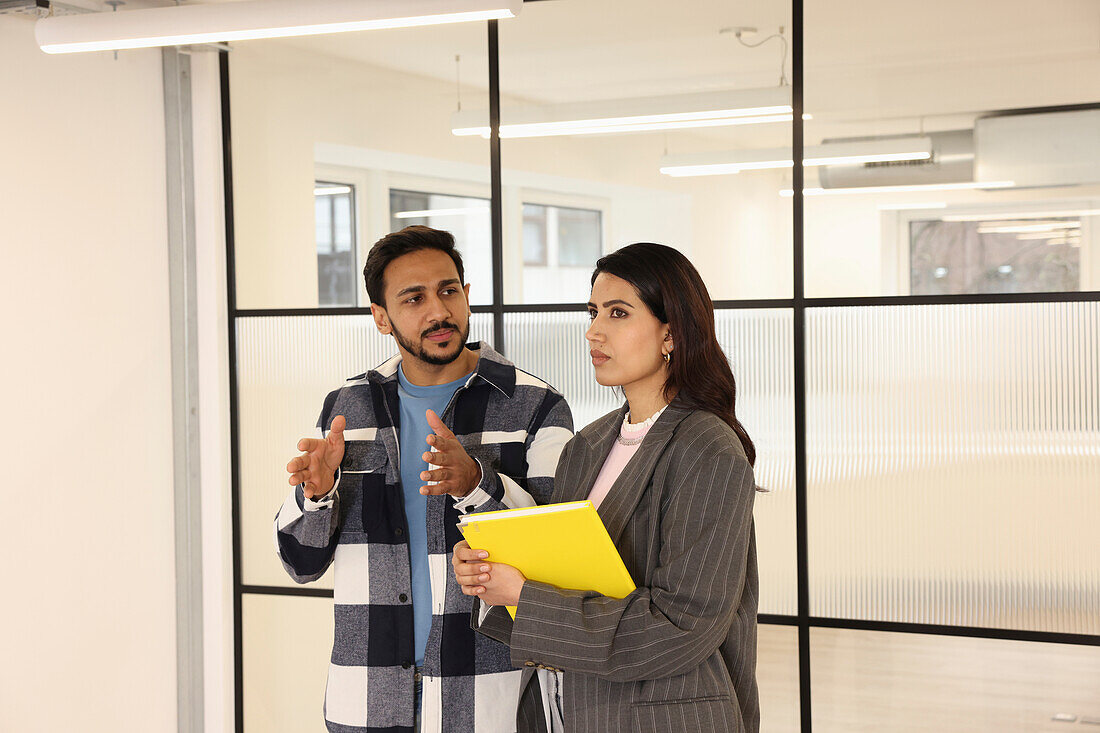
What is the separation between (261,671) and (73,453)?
1035mm

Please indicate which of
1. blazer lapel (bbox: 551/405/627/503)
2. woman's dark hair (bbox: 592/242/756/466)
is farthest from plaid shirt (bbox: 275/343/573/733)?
woman's dark hair (bbox: 592/242/756/466)

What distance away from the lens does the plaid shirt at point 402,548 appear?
2.09m

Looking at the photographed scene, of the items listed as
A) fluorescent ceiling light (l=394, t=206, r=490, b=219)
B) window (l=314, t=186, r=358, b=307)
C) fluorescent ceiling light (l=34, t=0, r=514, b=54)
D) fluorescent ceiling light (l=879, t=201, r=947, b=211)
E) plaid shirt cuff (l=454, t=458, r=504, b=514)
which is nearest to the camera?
plaid shirt cuff (l=454, t=458, r=504, b=514)

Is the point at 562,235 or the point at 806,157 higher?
the point at 806,157

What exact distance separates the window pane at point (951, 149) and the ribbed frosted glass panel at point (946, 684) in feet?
3.37

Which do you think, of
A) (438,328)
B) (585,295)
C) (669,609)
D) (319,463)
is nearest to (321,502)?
(319,463)

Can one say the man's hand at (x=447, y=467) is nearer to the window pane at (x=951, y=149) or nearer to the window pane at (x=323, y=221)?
the window pane at (x=951, y=149)

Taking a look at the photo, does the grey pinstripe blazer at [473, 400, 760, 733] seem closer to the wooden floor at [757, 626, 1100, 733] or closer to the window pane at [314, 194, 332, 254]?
the wooden floor at [757, 626, 1100, 733]

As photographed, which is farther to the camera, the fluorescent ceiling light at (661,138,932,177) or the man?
the fluorescent ceiling light at (661,138,932,177)

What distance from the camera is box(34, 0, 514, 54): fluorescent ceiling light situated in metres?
2.48

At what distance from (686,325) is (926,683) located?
1739 millimetres

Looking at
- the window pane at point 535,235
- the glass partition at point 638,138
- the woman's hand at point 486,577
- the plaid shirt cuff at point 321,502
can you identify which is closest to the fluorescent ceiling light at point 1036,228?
the glass partition at point 638,138

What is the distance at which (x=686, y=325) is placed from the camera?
1750mm

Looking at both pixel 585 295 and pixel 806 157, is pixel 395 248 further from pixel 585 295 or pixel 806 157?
pixel 806 157
